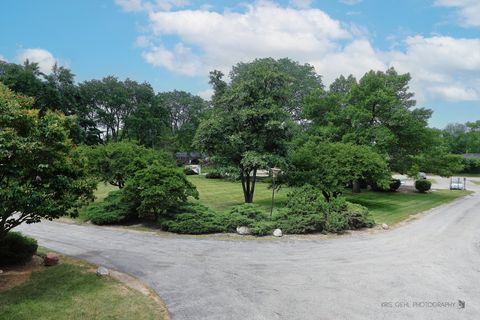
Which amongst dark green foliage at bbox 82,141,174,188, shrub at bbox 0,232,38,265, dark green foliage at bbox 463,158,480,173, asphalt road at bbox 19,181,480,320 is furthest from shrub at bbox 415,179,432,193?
dark green foliage at bbox 463,158,480,173

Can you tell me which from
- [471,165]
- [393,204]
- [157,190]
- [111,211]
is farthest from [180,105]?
[157,190]

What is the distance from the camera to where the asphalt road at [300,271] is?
26.6ft

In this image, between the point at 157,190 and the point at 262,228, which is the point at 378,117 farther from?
the point at 157,190

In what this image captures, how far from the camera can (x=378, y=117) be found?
1222 inches

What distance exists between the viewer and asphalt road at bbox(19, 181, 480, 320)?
810cm

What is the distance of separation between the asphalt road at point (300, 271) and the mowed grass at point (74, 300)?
74cm

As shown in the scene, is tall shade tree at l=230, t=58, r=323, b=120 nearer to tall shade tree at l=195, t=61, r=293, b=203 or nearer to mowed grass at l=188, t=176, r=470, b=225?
mowed grass at l=188, t=176, r=470, b=225

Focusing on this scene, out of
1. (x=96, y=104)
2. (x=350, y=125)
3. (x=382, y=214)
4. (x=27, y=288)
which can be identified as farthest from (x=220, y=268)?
(x=96, y=104)

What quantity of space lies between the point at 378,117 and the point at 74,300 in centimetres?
2834

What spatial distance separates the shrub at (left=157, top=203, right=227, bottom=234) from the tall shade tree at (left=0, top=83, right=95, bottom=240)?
19.6 feet

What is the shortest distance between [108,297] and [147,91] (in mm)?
64122

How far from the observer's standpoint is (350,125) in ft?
104

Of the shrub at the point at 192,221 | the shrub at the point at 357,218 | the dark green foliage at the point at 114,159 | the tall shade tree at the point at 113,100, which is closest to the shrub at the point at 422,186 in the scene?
the shrub at the point at 357,218

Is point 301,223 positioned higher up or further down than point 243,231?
higher up
